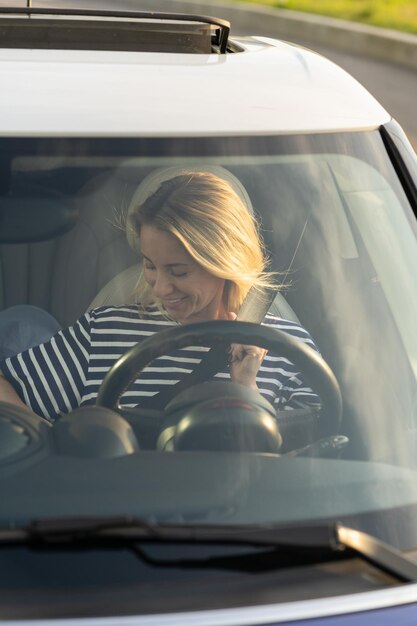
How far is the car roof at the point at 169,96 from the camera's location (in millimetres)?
2270

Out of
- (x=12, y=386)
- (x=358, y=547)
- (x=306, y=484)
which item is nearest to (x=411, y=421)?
(x=306, y=484)

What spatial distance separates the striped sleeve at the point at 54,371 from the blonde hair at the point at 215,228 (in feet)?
0.63

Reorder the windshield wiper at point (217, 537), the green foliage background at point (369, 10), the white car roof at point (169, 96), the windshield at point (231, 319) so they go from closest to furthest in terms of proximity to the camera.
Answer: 1. the windshield wiper at point (217, 537)
2. the windshield at point (231, 319)
3. the white car roof at point (169, 96)
4. the green foliage background at point (369, 10)

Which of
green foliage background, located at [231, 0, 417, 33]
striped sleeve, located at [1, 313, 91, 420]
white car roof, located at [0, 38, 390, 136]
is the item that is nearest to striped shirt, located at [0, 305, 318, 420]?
striped sleeve, located at [1, 313, 91, 420]

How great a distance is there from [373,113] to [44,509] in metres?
1.09

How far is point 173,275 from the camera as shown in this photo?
251cm

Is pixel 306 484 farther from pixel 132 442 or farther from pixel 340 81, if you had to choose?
pixel 340 81

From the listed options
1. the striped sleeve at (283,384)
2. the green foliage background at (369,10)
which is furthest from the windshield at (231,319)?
the green foliage background at (369,10)

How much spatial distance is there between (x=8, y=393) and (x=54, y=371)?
0.11m

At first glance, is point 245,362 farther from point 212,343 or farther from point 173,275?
point 173,275

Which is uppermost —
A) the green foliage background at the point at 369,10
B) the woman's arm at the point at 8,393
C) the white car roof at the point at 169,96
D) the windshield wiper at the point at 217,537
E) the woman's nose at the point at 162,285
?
the white car roof at the point at 169,96

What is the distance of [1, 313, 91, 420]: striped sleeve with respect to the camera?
246 cm

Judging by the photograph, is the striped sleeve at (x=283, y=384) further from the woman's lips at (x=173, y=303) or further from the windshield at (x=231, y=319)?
the woman's lips at (x=173, y=303)

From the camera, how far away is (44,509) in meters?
1.93
